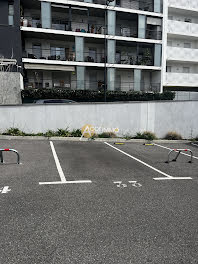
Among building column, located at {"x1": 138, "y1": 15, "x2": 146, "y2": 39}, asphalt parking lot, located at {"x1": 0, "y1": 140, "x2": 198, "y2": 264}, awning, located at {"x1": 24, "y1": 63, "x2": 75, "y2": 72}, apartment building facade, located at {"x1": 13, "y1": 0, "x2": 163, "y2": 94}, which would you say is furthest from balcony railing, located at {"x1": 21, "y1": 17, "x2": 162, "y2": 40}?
asphalt parking lot, located at {"x1": 0, "y1": 140, "x2": 198, "y2": 264}

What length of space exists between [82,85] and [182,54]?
1514 centimetres

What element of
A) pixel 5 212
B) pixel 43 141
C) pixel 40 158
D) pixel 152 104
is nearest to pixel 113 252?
pixel 5 212

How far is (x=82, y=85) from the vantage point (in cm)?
2311

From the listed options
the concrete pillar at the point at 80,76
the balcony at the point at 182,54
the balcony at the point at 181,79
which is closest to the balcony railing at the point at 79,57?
the concrete pillar at the point at 80,76

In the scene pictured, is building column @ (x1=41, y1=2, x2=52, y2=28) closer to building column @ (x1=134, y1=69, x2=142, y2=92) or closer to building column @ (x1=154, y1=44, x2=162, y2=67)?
building column @ (x1=134, y1=69, x2=142, y2=92)

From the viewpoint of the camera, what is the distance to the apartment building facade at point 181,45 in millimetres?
26500

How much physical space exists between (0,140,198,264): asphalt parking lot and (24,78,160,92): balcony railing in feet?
54.6

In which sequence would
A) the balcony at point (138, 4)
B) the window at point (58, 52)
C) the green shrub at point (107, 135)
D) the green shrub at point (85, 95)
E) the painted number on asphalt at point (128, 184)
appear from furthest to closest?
the balcony at point (138, 4)
the window at point (58, 52)
the green shrub at point (85, 95)
the green shrub at point (107, 135)
the painted number on asphalt at point (128, 184)

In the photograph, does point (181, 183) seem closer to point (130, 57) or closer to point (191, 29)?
point (130, 57)

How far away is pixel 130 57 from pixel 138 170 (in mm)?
21212

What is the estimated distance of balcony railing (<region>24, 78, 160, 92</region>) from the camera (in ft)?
74.5

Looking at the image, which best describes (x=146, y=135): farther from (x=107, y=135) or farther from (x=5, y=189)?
(x=5, y=189)

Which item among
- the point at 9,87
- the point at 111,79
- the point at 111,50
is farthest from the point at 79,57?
the point at 9,87

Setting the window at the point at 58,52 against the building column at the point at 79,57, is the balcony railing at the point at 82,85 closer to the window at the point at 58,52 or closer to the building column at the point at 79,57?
the building column at the point at 79,57
